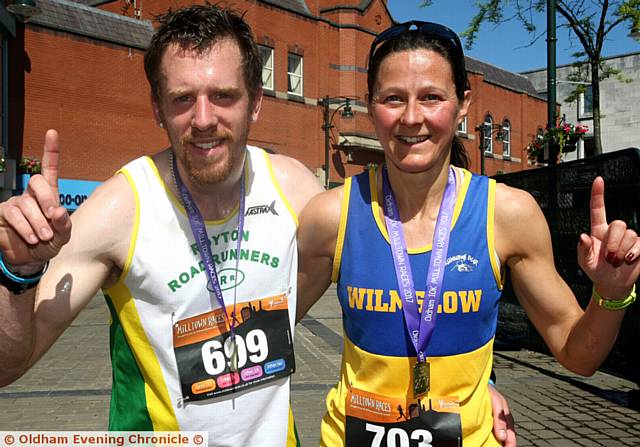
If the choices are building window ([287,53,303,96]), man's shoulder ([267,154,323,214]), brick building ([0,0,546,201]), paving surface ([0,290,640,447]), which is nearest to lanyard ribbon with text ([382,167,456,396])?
man's shoulder ([267,154,323,214])

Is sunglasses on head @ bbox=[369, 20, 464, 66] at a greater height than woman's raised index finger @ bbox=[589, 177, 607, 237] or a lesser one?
greater

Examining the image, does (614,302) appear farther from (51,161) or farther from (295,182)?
(51,161)

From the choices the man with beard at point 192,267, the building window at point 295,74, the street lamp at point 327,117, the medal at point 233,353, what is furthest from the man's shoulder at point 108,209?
the building window at point 295,74

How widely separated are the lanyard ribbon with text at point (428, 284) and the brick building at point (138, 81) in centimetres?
1360

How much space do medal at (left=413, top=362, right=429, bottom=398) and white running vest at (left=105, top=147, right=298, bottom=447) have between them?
0.57 metres

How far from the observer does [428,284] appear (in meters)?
2.07

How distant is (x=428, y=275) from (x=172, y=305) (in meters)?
0.96

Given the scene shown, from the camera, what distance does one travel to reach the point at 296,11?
76.3 feet

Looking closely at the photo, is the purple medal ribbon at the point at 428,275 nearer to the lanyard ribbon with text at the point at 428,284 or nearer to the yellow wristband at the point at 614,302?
the lanyard ribbon with text at the point at 428,284

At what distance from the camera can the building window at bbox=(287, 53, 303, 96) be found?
23.6 meters

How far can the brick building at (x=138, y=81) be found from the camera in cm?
1650

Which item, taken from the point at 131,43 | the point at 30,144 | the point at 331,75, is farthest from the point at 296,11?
the point at 30,144

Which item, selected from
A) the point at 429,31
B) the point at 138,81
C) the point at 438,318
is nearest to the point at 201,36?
the point at 429,31

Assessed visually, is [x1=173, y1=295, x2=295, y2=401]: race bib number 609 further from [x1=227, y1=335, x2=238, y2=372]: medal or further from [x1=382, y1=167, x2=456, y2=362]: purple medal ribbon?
[x1=382, y1=167, x2=456, y2=362]: purple medal ribbon
